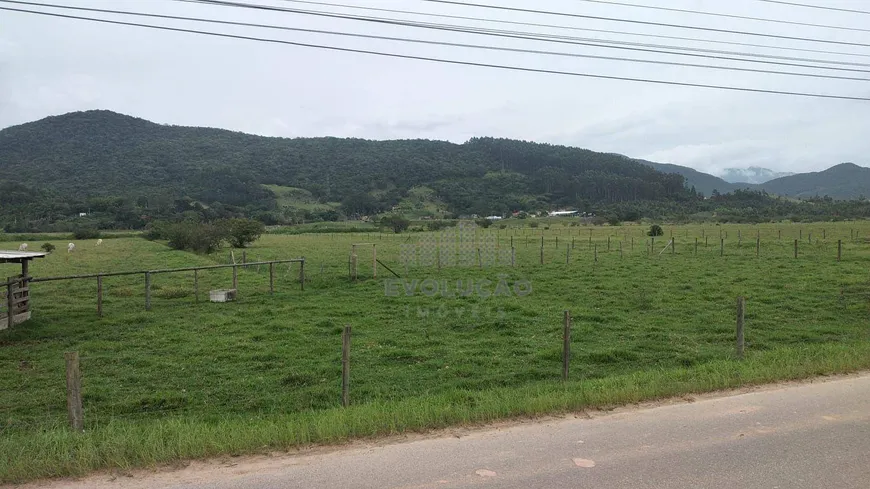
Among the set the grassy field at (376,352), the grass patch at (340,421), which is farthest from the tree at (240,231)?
the grass patch at (340,421)

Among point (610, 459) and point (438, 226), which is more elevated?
point (438, 226)

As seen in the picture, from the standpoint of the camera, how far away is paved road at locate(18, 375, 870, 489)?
471 cm

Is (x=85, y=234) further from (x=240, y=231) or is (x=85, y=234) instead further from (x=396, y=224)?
(x=396, y=224)

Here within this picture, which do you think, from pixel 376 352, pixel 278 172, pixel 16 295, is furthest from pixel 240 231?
pixel 278 172

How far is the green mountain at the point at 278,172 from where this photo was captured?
116 metres

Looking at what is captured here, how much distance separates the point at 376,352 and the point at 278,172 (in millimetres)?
147084

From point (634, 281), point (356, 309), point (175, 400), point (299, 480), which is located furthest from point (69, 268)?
point (299, 480)

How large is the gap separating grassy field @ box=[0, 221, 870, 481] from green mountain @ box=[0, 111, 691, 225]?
84.6 m

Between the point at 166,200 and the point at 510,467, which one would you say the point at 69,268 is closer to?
the point at 510,467

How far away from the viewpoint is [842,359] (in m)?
8.57

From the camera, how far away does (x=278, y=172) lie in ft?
495

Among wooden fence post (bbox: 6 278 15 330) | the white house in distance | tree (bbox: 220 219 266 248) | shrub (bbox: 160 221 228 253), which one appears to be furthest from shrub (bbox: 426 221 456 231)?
wooden fence post (bbox: 6 278 15 330)

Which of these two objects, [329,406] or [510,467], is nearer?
[510,467]

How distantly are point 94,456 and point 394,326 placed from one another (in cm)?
887
